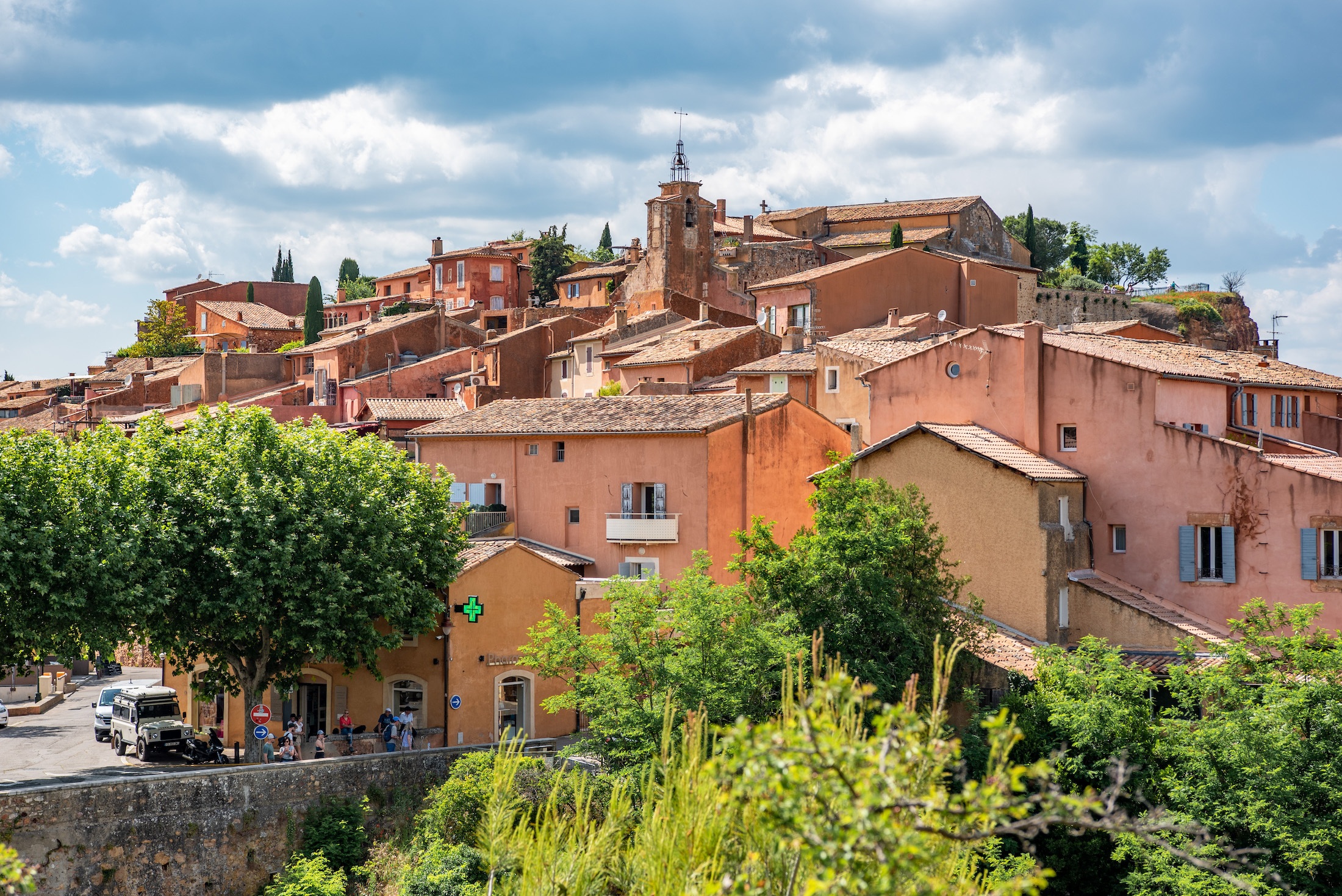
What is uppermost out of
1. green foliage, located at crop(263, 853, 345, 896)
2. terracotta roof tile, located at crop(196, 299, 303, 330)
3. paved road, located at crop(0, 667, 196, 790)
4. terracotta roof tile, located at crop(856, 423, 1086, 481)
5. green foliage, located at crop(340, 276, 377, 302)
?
green foliage, located at crop(340, 276, 377, 302)

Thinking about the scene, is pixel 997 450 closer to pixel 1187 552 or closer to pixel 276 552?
pixel 1187 552

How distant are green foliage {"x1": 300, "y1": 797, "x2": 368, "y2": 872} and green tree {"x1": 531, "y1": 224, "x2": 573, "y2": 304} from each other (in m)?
67.9

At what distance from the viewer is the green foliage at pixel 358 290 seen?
11175cm

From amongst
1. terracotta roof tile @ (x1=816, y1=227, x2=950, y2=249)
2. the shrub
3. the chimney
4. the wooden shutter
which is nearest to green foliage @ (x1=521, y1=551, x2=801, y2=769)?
the shrub

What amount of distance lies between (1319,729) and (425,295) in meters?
81.0

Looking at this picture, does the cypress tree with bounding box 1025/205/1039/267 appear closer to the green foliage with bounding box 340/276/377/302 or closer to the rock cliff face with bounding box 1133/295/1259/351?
the rock cliff face with bounding box 1133/295/1259/351

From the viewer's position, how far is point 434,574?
37031 mm

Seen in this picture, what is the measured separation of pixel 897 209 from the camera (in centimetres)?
9194

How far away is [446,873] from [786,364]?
95.8ft

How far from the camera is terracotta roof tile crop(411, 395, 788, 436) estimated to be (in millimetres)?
43219

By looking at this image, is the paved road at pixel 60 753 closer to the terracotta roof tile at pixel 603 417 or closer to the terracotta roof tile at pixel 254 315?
the terracotta roof tile at pixel 603 417

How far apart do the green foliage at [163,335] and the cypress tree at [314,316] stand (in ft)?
43.7

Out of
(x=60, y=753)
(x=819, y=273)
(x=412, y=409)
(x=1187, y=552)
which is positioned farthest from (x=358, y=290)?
(x=1187, y=552)

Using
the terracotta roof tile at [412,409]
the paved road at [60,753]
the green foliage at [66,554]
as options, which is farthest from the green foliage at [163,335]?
the green foliage at [66,554]
